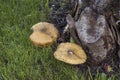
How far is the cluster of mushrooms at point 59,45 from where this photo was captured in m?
2.67

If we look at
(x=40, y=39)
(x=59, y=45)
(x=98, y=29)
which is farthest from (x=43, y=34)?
(x=98, y=29)

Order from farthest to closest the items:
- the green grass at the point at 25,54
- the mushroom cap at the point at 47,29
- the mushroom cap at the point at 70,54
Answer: the mushroom cap at the point at 47,29 < the green grass at the point at 25,54 < the mushroom cap at the point at 70,54

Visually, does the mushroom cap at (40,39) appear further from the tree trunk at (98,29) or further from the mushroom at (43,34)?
the tree trunk at (98,29)

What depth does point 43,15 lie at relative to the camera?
127 inches

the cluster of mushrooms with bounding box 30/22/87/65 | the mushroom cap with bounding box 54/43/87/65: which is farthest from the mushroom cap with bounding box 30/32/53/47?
the mushroom cap with bounding box 54/43/87/65

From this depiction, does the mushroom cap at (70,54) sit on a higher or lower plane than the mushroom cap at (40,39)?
lower

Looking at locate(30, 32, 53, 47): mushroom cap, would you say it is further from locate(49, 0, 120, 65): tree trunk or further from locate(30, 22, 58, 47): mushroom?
locate(49, 0, 120, 65): tree trunk

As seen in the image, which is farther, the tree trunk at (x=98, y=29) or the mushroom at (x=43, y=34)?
the mushroom at (x=43, y=34)

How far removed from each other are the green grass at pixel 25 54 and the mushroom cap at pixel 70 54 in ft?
0.40

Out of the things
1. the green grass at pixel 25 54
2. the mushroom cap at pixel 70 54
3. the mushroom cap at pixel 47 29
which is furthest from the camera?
the mushroom cap at pixel 47 29

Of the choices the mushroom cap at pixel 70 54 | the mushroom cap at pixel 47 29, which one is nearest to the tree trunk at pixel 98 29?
the mushroom cap at pixel 70 54

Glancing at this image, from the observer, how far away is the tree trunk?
8.88 ft

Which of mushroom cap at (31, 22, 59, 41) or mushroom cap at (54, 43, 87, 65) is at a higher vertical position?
mushroom cap at (31, 22, 59, 41)

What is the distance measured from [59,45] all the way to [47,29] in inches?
9.3
